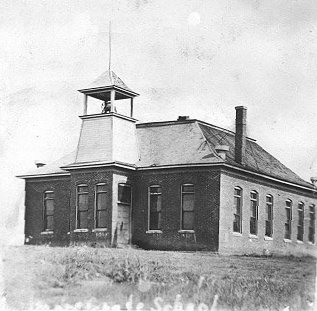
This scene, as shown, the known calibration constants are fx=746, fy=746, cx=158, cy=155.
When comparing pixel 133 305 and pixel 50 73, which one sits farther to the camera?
pixel 50 73

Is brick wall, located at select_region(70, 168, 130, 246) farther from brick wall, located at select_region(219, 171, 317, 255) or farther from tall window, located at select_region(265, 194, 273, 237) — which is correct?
Result: tall window, located at select_region(265, 194, 273, 237)

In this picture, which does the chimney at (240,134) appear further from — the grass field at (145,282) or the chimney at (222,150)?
the grass field at (145,282)

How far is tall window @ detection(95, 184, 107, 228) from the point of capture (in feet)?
104

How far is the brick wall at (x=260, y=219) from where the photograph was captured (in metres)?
30.8

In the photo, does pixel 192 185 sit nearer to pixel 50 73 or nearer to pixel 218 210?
pixel 218 210

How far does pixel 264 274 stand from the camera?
2306 centimetres

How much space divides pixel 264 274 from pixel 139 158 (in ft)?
37.2

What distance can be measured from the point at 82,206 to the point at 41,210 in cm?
296

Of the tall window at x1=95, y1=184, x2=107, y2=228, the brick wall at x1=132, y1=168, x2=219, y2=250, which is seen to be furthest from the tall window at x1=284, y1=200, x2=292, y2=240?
the tall window at x1=95, y1=184, x2=107, y2=228

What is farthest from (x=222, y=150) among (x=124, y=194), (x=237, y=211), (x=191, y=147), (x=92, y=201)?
(x=92, y=201)

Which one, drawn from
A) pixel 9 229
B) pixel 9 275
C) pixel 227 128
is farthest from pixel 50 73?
pixel 227 128

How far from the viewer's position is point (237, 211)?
3200 cm

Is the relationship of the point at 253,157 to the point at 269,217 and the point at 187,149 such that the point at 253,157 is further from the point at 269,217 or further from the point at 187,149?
the point at 187,149

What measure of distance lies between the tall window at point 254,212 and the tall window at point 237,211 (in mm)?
900
